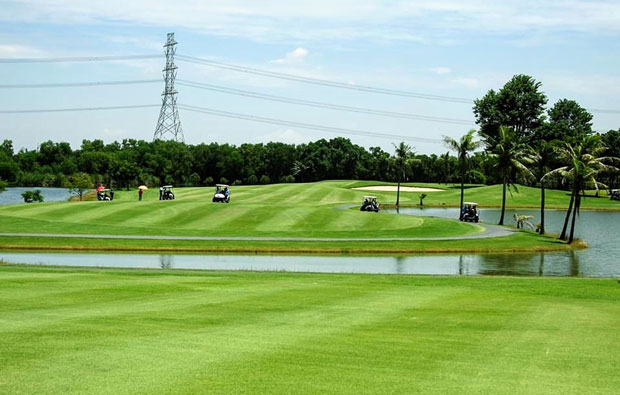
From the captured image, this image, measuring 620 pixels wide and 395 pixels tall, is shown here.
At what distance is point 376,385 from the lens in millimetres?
11227

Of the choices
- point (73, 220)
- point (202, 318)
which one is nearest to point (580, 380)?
point (202, 318)

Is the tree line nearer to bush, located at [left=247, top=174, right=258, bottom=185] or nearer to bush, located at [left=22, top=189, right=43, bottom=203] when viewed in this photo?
bush, located at [left=247, top=174, right=258, bottom=185]

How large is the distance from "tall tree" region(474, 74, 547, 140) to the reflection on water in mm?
119564

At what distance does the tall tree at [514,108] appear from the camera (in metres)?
169

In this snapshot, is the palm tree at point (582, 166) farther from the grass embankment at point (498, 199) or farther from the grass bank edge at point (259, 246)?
the grass embankment at point (498, 199)

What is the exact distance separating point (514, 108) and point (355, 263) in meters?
133

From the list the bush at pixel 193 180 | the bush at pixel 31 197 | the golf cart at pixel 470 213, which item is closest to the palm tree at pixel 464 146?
the golf cart at pixel 470 213

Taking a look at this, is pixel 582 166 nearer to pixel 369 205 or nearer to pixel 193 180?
pixel 369 205

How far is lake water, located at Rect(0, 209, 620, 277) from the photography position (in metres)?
44.0

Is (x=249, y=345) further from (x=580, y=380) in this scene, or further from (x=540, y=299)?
(x=540, y=299)

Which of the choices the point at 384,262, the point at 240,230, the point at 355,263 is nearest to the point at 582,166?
the point at 384,262

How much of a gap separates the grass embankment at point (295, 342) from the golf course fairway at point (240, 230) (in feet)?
110

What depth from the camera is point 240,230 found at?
212 feet

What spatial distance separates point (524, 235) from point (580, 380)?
56627mm
